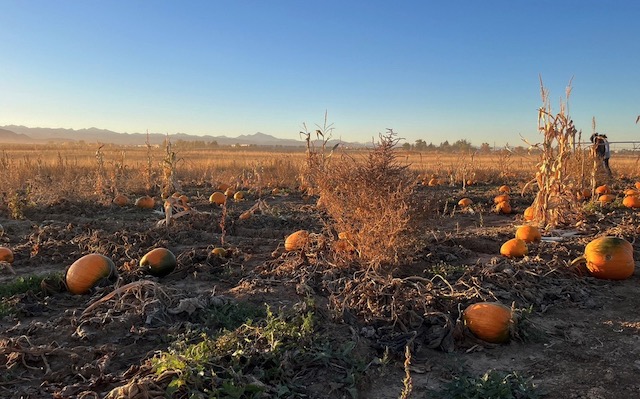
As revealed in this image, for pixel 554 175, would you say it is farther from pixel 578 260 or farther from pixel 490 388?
pixel 490 388

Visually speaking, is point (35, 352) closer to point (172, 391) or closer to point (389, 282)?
point (172, 391)

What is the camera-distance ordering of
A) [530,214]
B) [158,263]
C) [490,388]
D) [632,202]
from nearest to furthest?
[490,388] → [158,263] → [530,214] → [632,202]

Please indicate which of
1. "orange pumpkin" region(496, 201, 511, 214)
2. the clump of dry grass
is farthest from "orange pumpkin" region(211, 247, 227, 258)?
"orange pumpkin" region(496, 201, 511, 214)

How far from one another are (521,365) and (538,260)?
2.51m

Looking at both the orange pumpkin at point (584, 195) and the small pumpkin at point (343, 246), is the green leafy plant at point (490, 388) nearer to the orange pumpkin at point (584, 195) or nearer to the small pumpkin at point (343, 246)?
the small pumpkin at point (343, 246)

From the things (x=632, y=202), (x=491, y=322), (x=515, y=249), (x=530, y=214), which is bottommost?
(x=491, y=322)

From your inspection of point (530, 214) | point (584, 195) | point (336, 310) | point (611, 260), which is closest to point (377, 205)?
point (336, 310)

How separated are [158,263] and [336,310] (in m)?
2.69

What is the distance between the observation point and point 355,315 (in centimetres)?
406

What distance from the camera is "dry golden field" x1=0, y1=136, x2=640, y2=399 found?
3.02 metres

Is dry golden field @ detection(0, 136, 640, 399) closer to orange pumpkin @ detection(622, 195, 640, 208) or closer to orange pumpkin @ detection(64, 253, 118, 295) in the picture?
orange pumpkin @ detection(64, 253, 118, 295)

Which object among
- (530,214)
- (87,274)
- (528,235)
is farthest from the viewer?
(530,214)

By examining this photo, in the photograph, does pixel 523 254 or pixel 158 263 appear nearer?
pixel 158 263

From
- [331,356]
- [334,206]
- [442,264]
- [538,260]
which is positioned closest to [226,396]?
[331,356]
